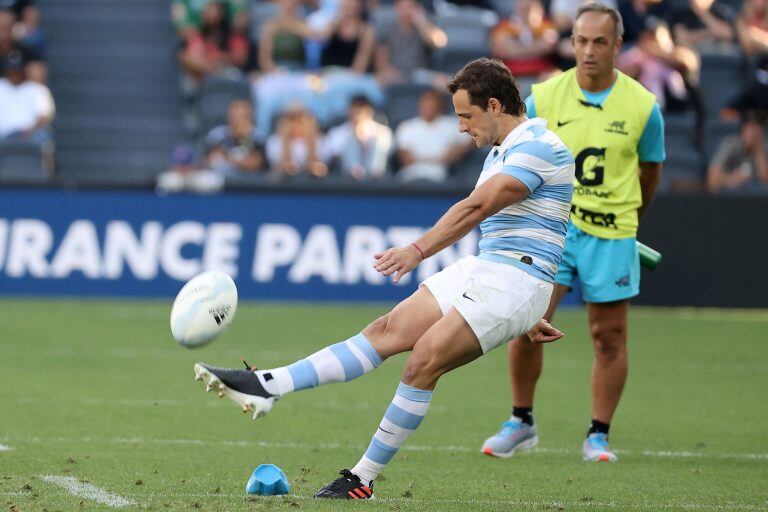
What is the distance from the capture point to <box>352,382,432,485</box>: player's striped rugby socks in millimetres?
6262

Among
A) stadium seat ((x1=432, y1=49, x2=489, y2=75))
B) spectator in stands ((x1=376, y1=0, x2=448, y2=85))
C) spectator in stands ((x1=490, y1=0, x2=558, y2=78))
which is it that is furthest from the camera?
stadium seat ((x1=432, y1=49, x2=489, y2=75))

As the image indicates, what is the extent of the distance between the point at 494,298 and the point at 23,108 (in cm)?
1355

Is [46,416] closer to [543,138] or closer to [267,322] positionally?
[543,138]

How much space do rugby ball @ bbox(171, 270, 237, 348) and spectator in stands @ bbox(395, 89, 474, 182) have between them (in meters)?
11.4

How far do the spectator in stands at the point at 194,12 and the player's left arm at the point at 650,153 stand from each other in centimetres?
1257

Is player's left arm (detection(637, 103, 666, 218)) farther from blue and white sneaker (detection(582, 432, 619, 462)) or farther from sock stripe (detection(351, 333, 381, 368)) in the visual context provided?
sock stripe (detection(351, 333, 381, 368))

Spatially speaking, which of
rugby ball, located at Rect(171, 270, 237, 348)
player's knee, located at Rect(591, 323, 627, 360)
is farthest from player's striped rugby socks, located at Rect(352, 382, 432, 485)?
player's knee, located at Rect(591, 323, 627, 360)

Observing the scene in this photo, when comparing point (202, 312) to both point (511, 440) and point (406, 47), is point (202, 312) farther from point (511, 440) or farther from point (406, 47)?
point (406, 47)

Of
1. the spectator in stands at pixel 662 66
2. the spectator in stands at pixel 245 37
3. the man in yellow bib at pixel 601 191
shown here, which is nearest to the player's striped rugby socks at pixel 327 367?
the man in yellow bib at pixel 601 191

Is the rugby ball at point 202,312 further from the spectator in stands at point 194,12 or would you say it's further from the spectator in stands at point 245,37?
the spectator in stands at point 194,12

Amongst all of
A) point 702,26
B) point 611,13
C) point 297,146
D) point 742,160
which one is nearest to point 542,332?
point 611,13

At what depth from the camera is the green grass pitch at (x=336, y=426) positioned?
261 inches

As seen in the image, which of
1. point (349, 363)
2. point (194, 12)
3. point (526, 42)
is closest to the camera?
point (349, 363)

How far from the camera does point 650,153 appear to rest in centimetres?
820
